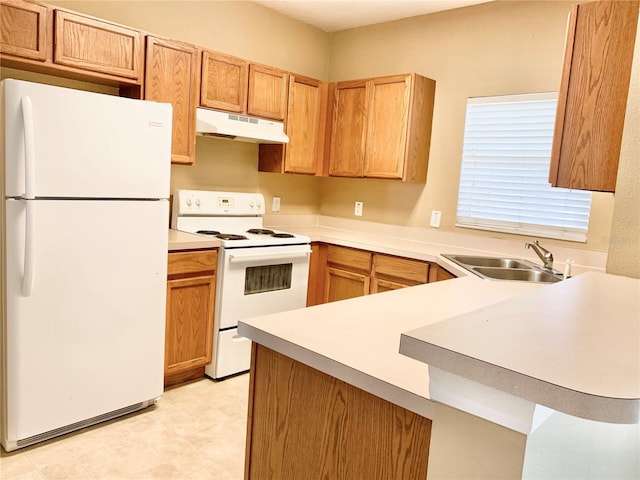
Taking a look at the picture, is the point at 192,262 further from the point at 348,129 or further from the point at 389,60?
the point at 389,60

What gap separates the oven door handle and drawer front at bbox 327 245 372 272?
1.05 feet

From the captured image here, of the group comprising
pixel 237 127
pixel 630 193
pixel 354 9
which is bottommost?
pixel 630 193

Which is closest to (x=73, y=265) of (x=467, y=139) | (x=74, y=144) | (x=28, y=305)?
(x=28, y=305)

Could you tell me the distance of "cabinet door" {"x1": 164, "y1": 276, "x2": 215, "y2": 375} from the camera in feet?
9.13

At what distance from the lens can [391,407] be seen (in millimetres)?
1071

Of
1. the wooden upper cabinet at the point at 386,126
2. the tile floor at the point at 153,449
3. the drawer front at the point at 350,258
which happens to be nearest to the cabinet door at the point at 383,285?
the drawer front at the point at 350,258

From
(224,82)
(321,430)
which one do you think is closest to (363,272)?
(224,82)

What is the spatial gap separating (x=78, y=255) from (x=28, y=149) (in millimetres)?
506

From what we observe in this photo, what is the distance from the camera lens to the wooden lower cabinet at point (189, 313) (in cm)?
277

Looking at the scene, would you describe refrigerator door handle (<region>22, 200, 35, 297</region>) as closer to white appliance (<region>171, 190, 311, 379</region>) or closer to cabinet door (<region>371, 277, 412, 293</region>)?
white appliance (<region>171, 190, 311, 379</region>)

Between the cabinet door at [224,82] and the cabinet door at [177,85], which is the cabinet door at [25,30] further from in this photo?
the cabinet door at [224,82]

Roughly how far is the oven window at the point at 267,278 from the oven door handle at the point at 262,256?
7 cm

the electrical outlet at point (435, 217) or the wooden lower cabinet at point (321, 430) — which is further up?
the electrical outlet at point (435, 217)

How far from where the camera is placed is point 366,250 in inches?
135
